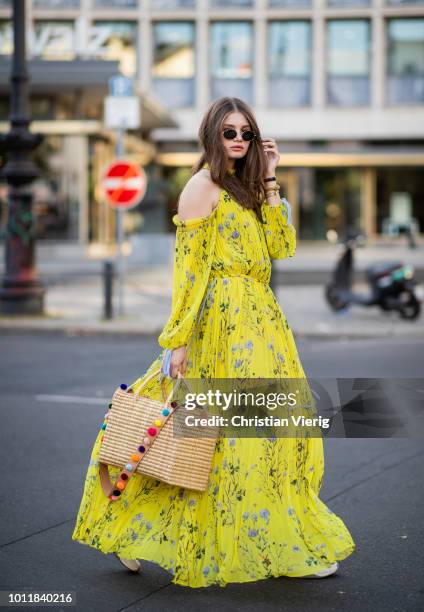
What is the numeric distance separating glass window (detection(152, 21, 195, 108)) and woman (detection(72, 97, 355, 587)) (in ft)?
124

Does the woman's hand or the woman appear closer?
the woman

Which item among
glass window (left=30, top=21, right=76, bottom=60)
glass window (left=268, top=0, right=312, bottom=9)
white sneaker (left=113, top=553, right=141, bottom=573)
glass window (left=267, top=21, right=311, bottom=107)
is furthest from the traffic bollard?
glass window (left=268, top=0, right=312, bottom=9)

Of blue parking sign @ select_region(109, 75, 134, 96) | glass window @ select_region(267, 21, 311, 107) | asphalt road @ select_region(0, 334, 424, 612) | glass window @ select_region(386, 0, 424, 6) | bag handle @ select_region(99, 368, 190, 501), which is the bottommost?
asphalt road @ select_region(0, 334, 424, 612)

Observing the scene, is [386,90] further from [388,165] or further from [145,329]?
[145,329]

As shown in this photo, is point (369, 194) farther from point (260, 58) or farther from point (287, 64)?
point (260, 58)

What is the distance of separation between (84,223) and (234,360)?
23847 millimetres

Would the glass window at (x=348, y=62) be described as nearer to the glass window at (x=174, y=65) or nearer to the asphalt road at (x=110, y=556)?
the glass window at (x=174, y=65)

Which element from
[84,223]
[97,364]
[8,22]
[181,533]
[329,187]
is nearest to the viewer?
[181,533]

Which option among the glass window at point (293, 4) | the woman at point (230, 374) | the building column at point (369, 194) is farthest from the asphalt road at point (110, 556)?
the building column at point (369, 194)

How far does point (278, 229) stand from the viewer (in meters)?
3.87

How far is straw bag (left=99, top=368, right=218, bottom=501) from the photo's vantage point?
11.7 feet

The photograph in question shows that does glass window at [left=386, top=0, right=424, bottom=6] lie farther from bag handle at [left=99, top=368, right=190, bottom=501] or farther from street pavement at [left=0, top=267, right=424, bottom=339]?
bag handle at [left=99, top=368, right=190, bottom=501]

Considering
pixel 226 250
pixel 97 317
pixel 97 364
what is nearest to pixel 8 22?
pixel 97 317

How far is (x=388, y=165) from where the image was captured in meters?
41.9
